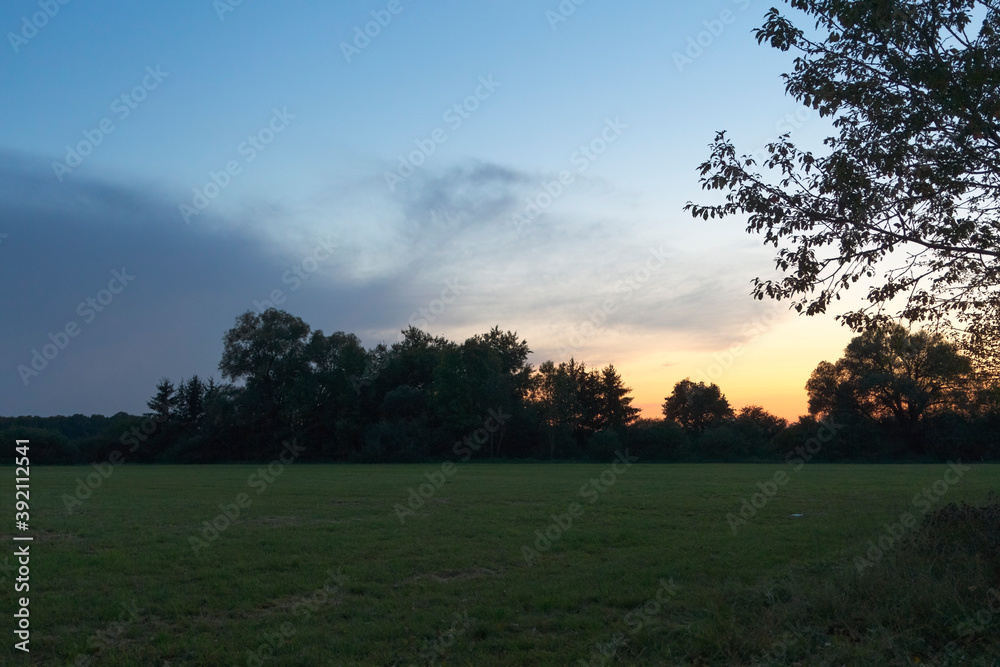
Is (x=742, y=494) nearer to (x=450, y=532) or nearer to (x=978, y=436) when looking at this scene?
(x=450, y=532)

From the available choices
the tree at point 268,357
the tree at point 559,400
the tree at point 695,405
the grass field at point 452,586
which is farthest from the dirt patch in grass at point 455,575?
the tree at point 695,405

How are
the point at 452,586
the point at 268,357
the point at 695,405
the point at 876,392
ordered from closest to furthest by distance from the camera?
the point at 452,586 → the point at 876,392 → the point at 268,357 → the point at 695,405

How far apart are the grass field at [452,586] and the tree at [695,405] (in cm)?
7332

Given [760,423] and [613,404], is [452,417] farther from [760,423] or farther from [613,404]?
[760,423]

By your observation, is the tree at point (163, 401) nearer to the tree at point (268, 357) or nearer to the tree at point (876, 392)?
the tree at point (268, 357)

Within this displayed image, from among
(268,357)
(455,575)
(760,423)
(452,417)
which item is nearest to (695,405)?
(760,423)

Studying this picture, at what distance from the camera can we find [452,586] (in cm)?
969

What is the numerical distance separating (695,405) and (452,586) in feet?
282

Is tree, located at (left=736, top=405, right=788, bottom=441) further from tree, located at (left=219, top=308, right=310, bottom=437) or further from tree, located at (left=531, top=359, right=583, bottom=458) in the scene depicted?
tree, located at (left=219, top=308, right=310, bottom=437)

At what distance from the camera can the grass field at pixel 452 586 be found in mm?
6895

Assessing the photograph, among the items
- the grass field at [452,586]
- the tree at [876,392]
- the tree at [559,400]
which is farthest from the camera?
the tree at [559,400]

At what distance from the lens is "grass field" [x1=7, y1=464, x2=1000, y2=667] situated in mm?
6895

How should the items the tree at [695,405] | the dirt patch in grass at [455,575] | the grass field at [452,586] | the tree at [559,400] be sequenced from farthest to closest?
the tree at [695,405] < the tree at [559,400] < the dirt patch in grass at [455,575] < the grass field at [452,586]

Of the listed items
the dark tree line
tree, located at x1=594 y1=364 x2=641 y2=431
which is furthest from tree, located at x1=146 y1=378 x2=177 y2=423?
tree, located at x1=594 y1=364 x2=641 y2=431
